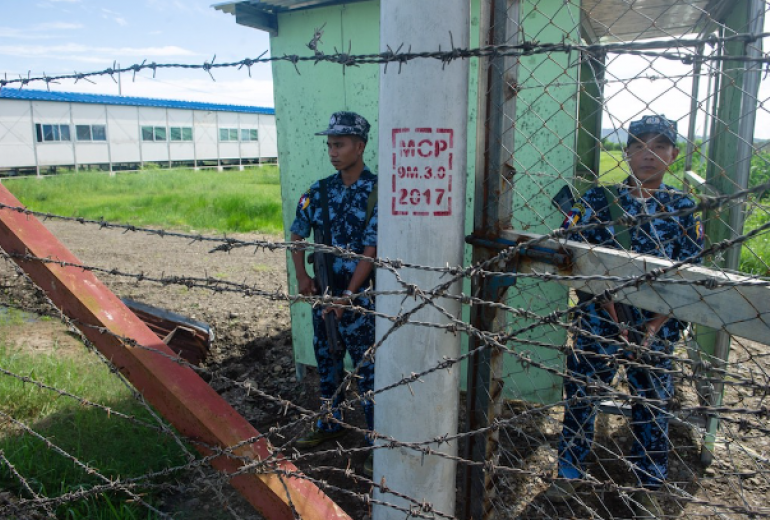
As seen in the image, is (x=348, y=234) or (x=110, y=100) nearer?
(x=348, y=234)

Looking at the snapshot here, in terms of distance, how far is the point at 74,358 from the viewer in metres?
3.93

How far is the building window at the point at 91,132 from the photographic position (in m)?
20.7

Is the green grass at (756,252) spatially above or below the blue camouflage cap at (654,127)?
below

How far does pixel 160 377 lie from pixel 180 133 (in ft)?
83.3

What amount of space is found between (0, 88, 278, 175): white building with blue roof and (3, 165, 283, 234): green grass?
2.40m

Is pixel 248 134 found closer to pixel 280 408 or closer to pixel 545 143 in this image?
pixel 280 408

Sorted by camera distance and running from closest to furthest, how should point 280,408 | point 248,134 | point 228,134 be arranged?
point 280,408 < point 228,134 < point 248,134

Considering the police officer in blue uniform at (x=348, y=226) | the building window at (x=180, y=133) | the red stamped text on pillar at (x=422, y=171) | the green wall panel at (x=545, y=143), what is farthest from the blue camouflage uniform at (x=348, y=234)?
the building window at (x=180, y=133)

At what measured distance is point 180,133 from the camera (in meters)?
24.8

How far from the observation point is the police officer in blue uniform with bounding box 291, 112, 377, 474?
2.72m

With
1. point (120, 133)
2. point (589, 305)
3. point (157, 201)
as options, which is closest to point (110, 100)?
point (120, 133)

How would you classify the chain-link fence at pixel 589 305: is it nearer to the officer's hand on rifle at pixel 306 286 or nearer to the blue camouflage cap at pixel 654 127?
the blue camouflage cap at pixel 654 127

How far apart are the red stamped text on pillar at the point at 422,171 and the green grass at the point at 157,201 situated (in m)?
7.99

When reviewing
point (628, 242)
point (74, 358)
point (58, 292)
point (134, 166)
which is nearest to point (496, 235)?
point (628, 242)
